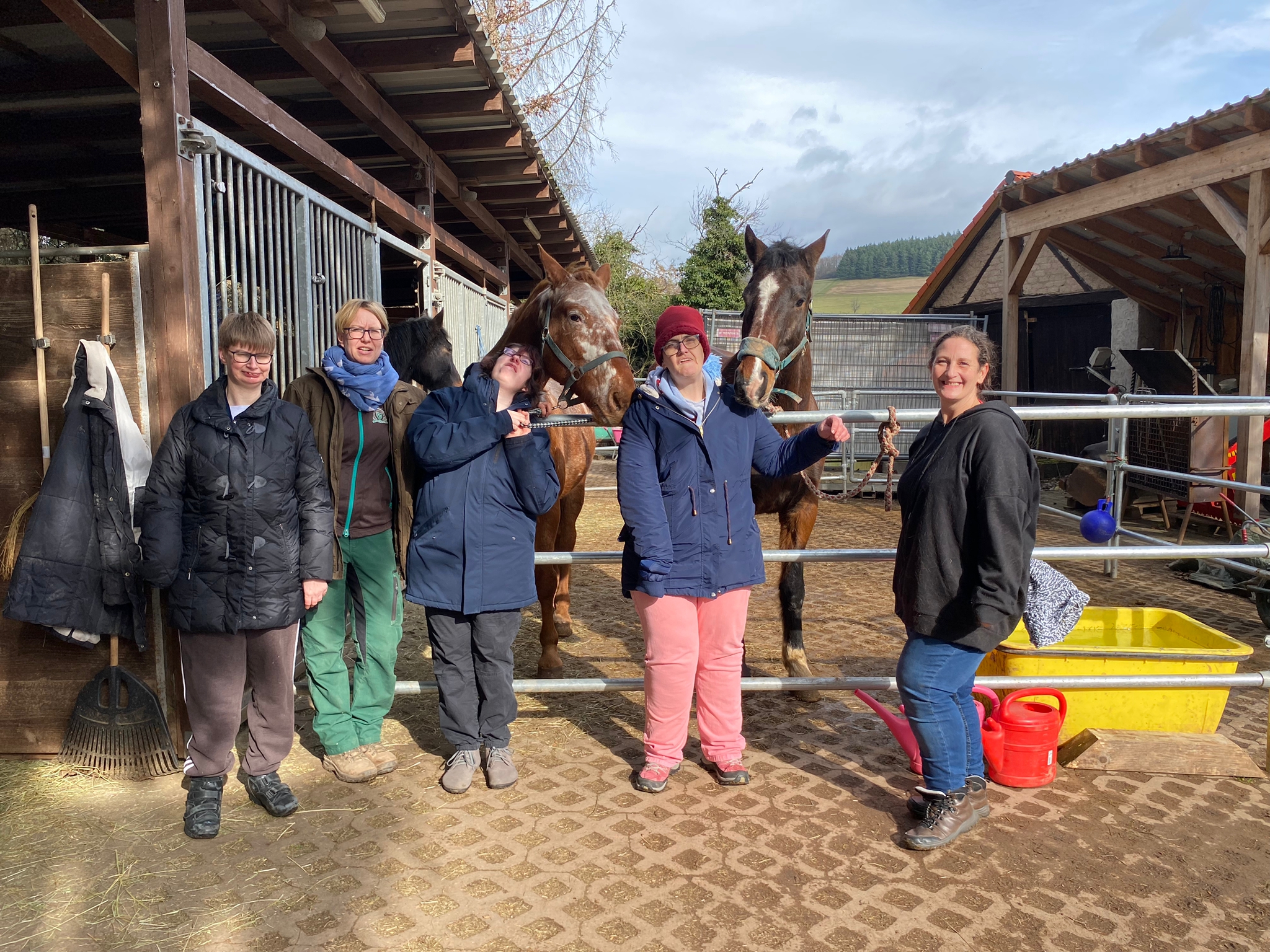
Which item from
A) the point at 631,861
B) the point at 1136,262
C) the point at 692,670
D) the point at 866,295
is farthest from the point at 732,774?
the point at 866,295

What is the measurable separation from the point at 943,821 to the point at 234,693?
8.25 feet

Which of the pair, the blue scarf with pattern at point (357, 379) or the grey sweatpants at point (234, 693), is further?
the blue scarf with pattern at point (357, 379)

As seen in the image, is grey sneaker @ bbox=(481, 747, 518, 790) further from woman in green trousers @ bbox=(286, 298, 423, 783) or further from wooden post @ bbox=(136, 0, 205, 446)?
wooden post @ bbox=(136, 0, 205, 446)

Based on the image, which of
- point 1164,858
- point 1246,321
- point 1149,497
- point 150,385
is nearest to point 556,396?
point 150,385

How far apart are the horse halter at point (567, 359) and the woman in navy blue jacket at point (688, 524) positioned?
45 cm

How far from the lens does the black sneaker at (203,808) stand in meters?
2.76

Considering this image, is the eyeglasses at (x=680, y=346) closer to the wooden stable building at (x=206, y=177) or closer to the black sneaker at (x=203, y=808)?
the wooden stable building at (x=206, y=177)

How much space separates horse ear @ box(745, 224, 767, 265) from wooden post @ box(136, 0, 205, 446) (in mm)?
2661

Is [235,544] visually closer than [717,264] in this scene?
Yes

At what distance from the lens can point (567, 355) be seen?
352 cm

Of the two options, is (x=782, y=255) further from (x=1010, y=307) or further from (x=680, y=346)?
(x=1010, y=307)

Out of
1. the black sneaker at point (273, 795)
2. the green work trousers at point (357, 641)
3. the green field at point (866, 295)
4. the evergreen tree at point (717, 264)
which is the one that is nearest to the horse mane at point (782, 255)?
the green work trousers at point (357, 641)

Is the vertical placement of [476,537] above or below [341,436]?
below

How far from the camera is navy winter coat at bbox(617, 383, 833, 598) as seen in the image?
9.29ft
